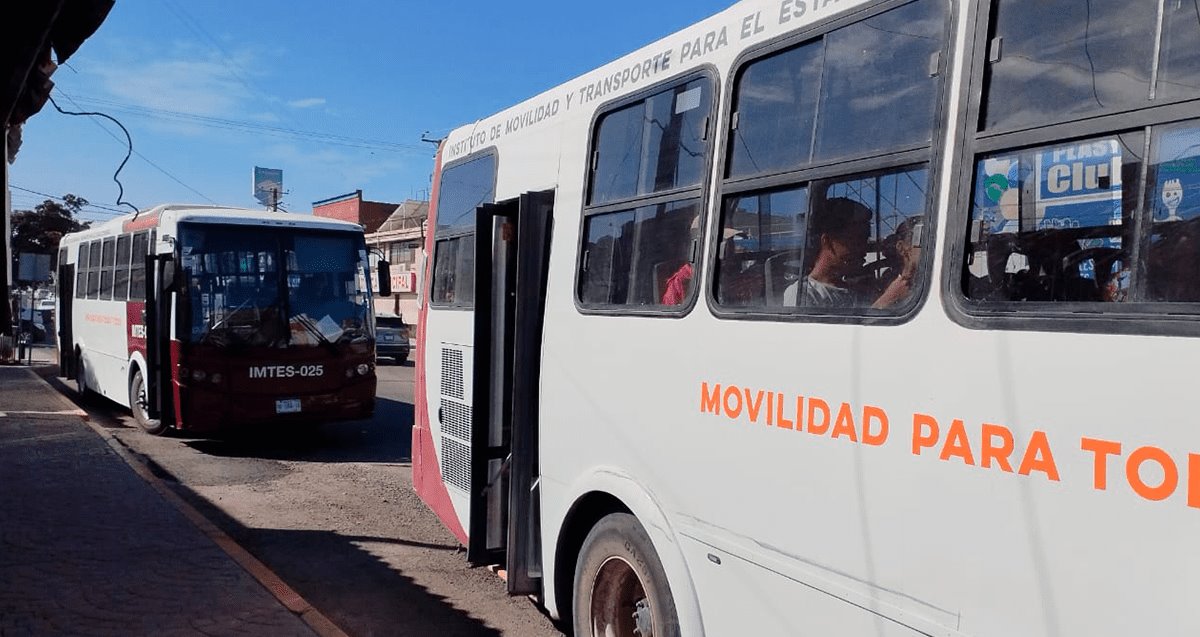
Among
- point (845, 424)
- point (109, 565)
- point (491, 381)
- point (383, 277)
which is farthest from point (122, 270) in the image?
point (845, 424)

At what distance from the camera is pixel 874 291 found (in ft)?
9.93

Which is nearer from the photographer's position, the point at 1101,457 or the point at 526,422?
the point at 1101,457

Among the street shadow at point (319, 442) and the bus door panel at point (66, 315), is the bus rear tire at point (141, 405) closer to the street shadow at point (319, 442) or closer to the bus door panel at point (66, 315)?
the street shadow at point (319, 442)

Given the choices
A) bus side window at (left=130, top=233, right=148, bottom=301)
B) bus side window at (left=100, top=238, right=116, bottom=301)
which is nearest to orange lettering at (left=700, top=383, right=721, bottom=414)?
bus side window at (left=130, top=233, right=148, bottom=301)

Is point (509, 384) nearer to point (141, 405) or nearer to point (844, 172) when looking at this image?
point (844, 172)

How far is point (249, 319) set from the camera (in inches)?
450

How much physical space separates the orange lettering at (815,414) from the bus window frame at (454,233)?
3.08m

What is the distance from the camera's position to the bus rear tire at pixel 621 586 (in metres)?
3.96

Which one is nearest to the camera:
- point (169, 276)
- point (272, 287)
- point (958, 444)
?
point (958, 444)

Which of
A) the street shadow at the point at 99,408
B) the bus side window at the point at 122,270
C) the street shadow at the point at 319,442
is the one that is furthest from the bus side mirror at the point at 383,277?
the street shadow at the point at 99,408

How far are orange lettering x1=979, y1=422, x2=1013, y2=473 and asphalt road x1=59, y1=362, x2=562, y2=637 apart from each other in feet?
11.7

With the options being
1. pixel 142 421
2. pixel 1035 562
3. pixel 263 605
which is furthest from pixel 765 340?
pixel 142 421

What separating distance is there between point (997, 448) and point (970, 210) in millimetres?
680

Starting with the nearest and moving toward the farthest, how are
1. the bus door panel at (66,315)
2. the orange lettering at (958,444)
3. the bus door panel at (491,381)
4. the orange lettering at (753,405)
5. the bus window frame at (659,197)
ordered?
the orange lettering at (958,444), the orange lettering at (753,405), the bus window frame at (659,197), the bus door panel at (491,381), the bus door panel at (66,315)
